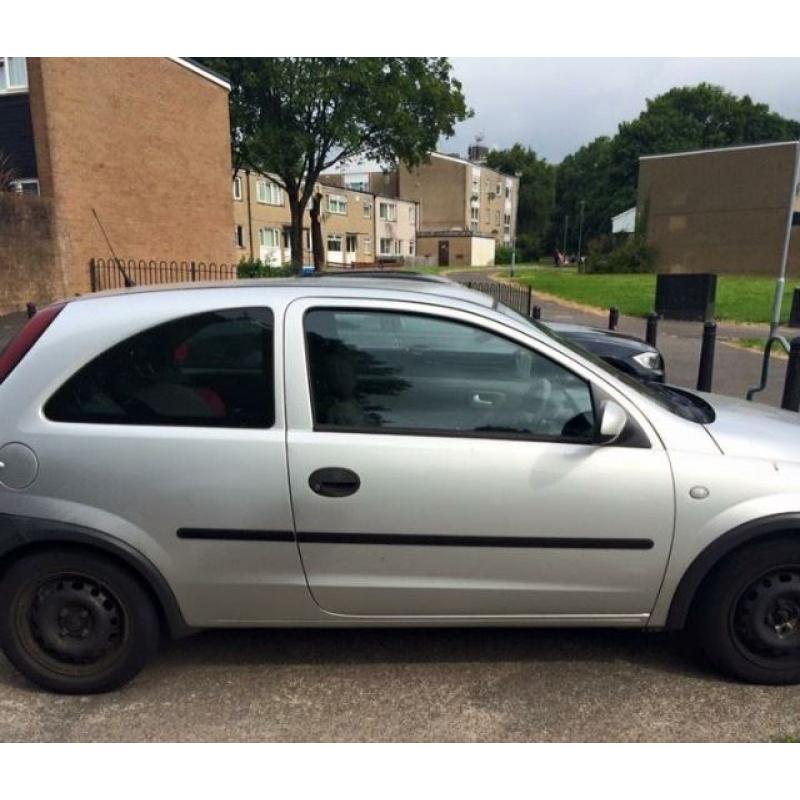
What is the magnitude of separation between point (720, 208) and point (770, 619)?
149 feet

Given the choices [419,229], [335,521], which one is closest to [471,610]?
[335,521]

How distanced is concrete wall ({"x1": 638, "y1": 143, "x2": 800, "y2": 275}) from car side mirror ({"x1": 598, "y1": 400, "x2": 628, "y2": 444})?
42.4m

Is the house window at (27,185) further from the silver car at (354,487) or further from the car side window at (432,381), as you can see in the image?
the car side window at (432,381)

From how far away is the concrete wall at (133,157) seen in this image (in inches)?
667

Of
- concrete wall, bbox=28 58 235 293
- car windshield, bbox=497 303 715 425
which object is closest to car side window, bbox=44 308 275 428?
car windshield, bbox=497 303 715 425

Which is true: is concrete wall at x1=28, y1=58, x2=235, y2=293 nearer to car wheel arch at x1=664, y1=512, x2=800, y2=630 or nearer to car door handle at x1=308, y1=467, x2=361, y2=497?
car door handle at x1=308, y1=467, x2=361, y2=497

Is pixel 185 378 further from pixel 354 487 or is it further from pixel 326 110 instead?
pixel 326 110

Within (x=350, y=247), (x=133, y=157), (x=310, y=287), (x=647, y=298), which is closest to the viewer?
(x=310, y=287)

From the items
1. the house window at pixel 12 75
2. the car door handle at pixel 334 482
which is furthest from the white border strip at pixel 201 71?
the car door handle at pixel 334 482

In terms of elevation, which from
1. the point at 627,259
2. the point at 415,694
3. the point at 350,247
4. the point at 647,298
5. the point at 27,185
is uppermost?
the point at 27,185

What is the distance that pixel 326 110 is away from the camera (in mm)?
28312

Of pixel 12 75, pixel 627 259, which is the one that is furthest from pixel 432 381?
pixel 627 259

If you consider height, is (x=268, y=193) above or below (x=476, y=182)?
below

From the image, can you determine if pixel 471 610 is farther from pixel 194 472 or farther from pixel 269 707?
pixel 194 472
